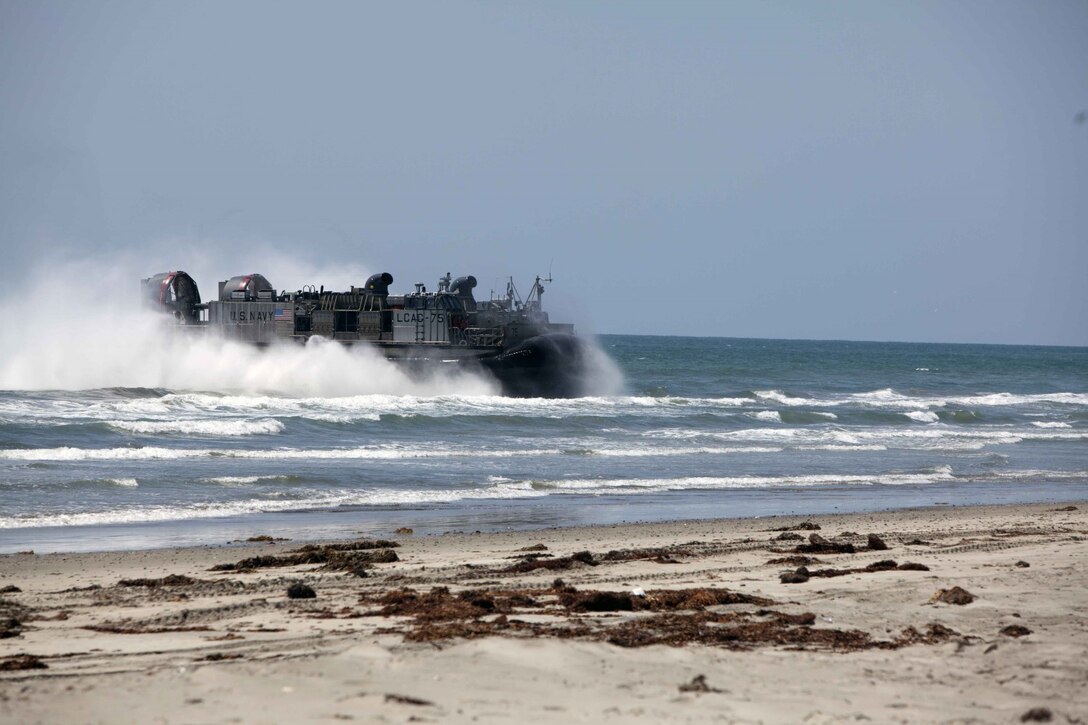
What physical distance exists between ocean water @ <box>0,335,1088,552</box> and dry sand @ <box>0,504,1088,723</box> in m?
3.42

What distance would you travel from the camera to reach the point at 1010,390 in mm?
61812

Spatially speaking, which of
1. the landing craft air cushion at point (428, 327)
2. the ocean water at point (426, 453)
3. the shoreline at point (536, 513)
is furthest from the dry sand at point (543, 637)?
the landing craft air cushion at point (428, 327)

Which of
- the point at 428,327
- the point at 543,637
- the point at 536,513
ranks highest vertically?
the point at 428,327

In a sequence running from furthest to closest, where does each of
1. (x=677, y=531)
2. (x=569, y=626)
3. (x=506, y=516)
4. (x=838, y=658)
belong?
(x=506, y=516) < (x=677, y=531) < (x=569, y=626) < (x=838, y=658)

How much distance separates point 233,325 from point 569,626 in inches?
1358

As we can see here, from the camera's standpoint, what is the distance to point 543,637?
6.86 meters

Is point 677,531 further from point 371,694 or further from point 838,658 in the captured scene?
point 371,694

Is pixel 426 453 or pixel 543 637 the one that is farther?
pixel 426 453

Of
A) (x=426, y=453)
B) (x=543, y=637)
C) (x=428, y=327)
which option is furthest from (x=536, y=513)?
(x=428, y=327)

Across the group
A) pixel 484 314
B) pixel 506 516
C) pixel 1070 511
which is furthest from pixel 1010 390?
pixel 506 516

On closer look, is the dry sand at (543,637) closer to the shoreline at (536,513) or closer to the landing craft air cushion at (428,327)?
the shoreline at (536,513)

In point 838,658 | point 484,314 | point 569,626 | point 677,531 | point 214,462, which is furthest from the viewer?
point 484,314

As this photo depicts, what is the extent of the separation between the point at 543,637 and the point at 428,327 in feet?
106

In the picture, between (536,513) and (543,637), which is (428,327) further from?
(543,637)
